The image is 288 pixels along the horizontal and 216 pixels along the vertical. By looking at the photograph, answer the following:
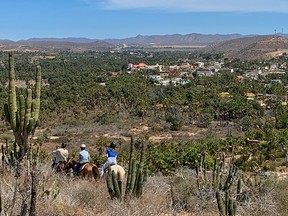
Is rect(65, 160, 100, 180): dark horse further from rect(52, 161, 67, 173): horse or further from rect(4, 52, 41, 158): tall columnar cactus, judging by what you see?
rect(4, 52, 41, 158): tall columnar cactus

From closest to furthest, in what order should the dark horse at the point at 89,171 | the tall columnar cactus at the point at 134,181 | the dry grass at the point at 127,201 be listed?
the dry grass at the point at 127,201
the tall columnar cactus at the point at 134,181
the dark horse at the point at 89,171

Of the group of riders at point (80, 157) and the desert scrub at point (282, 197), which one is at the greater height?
the group of riders at point (80, 157)

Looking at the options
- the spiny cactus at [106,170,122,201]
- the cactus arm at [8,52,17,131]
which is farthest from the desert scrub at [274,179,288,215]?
the cactus arm at [8,52,17,131]

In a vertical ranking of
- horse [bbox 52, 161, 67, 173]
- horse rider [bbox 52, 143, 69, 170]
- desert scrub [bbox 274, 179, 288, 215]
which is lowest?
desert scrub [bbox 274, 179, 288, 215]

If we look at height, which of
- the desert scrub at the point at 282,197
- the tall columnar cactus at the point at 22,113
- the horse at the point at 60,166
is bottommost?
the desert scrub at the point at 282,197

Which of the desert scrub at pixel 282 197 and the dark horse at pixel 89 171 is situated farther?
the dark horse at pixel 89 171

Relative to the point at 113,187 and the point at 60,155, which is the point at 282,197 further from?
the point at 60,155

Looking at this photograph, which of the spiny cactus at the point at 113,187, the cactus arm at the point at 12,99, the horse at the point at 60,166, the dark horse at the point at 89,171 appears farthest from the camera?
the horse at the point at 60,166

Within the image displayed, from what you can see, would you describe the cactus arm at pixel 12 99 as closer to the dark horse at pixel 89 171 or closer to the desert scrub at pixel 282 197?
the dark horse at pixel 89 171

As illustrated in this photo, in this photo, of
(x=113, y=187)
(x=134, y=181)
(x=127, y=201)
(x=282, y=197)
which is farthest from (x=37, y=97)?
(x=282, y=197)

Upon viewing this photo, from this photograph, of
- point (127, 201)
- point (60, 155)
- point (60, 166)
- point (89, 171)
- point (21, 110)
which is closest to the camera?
point (127, 201)

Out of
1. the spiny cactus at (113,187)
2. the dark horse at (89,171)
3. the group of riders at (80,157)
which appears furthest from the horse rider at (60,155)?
the spiny cactus at (113,187)

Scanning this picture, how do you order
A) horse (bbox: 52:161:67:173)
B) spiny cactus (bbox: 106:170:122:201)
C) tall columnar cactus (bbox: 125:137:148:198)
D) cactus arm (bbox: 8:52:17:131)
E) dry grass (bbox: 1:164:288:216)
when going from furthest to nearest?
horse (bbox: 52:161:67:173) → tall columnar cactus (bbox: 125:137:148:198) → spiny cactus (bbox: 106:170:122:201) → cactus arm (bbox: 8:52:17:131) → dry grass (bbox: 1:164:288:216)

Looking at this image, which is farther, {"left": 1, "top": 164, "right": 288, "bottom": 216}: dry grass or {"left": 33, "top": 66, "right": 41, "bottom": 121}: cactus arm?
{"left": 33, "top": 66, "right": 41, "bottom": 121}: cactus arm
